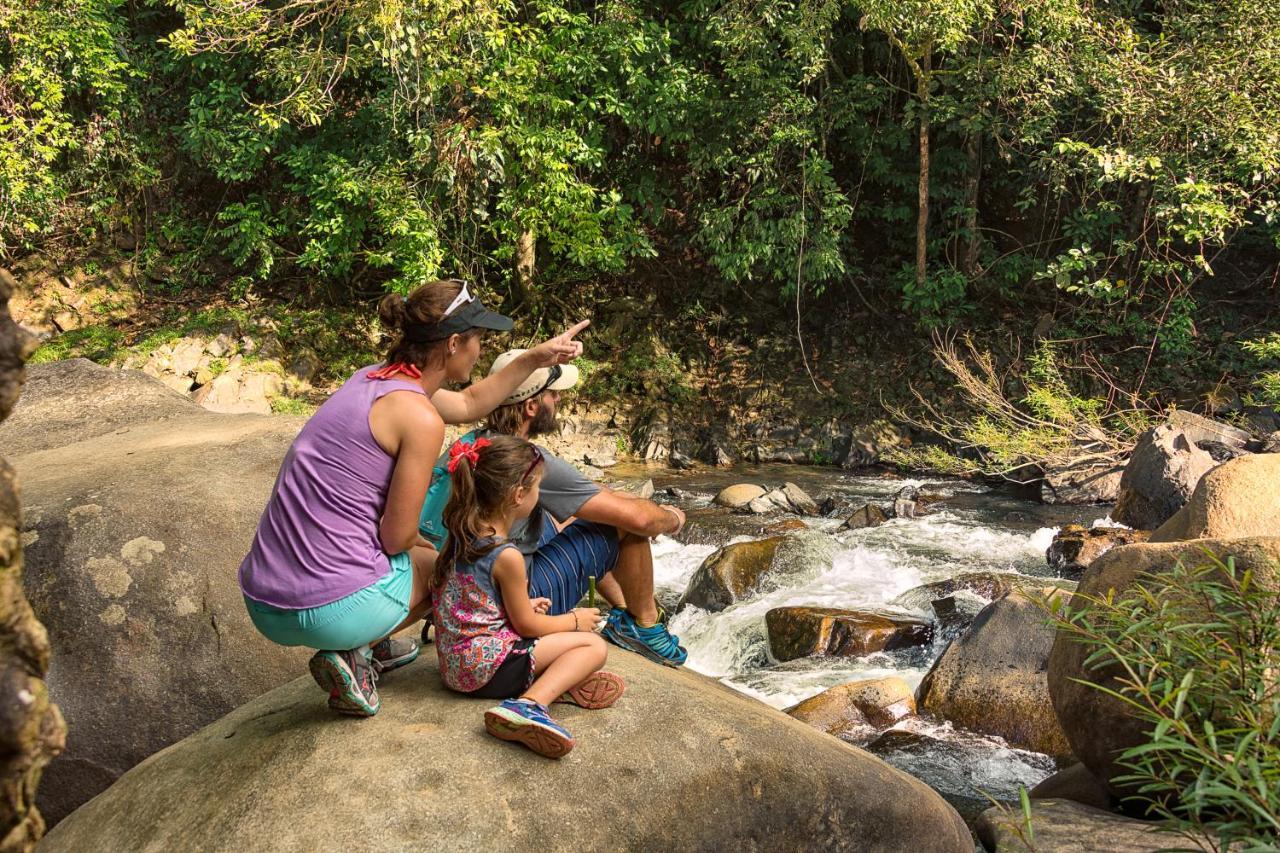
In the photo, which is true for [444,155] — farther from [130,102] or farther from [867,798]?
[867,798]

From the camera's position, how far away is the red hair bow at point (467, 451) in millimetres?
3307

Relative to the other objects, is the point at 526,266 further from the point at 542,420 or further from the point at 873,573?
the point at 542,420

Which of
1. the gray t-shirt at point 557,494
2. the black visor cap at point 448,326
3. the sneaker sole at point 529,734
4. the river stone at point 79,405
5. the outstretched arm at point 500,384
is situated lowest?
the river stone at point 79,405

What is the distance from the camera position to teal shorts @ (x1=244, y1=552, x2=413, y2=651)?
3.09 m

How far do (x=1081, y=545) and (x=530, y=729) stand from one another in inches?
294

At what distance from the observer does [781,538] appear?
29.9 feet

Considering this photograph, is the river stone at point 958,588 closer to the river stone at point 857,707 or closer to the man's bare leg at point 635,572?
the river stone at point 857,707

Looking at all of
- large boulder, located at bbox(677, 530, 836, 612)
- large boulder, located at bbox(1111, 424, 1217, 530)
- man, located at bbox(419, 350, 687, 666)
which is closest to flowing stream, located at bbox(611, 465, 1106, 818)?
large boulder, located at bbox(677, 530, 836, 612)

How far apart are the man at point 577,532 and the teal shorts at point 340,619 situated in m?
0.60

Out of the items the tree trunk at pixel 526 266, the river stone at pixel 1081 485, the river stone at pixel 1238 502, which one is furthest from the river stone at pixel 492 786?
the tree trunk at pixel 526 266

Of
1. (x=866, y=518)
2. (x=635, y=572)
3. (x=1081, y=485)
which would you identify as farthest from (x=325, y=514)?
(x=1081, y=485)

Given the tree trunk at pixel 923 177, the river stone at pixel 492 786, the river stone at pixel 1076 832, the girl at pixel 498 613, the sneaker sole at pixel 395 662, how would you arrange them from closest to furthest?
1. the river stone at pixel 492 786
2. the girl at pixel 498 613
3. the river stone at pixel 1076 832
4. the sneaker sole at pixel 395 662
5. the tree trunk at pixel 923 177

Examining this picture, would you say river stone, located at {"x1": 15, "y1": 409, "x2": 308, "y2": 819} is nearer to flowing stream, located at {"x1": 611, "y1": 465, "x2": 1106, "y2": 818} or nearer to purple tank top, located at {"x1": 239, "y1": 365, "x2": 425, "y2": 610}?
→ purple tank top, located at {"x1": 239, "y1": 365, "x2": 425, "y2": 610}

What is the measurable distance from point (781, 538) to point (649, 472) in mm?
4987
